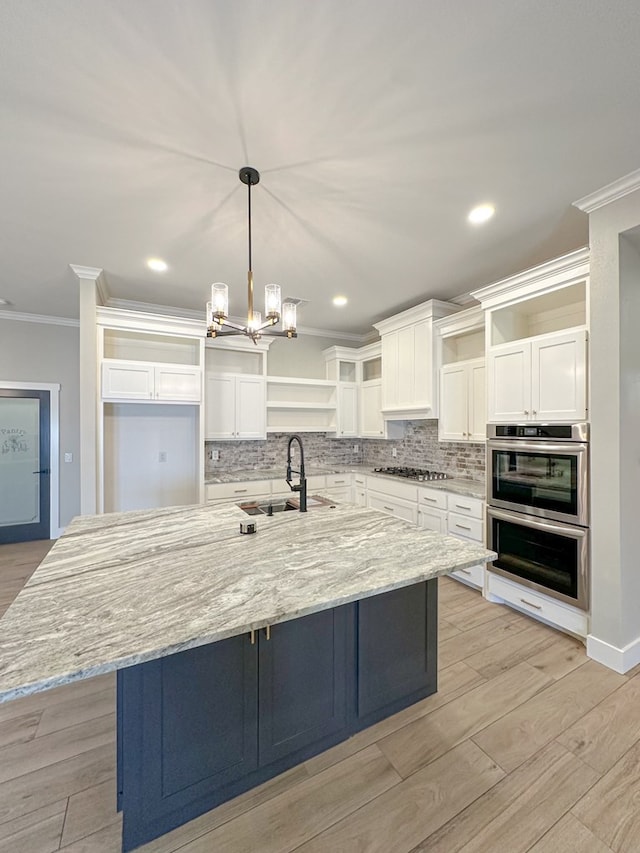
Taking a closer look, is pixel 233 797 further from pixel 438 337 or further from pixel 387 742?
pixel 438 337

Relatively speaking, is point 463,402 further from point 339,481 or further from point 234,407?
point 234,407

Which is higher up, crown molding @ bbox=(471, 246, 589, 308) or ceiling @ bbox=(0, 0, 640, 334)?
ceiling @ bbox=(0, 0, 640, 334)

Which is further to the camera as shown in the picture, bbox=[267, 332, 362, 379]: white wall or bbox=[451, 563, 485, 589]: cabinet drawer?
bbox=[267, 332, 362, 379]: white wall

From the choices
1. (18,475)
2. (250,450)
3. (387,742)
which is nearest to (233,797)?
(387,742)

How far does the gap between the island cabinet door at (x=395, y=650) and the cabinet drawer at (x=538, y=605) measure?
1.19 metres

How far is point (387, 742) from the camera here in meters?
1.71

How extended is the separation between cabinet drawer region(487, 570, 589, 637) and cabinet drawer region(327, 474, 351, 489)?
2255 millimetres

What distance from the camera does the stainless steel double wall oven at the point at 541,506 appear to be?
7.82ft

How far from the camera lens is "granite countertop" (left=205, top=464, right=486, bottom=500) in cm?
341

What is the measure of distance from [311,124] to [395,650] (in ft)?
8.51

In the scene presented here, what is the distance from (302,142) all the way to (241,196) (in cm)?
60

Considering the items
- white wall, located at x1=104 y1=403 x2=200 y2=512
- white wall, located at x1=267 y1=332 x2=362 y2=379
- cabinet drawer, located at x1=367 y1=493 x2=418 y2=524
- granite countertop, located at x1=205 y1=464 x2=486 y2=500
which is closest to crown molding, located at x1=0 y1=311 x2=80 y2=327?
white wall, located at x1=104 y1=403 x2=200 y2=512

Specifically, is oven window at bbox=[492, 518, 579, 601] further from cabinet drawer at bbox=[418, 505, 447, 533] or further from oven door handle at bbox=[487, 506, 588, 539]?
cabinet drawer at bbox=[418, 505, 447, 533]

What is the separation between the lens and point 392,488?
422cm
